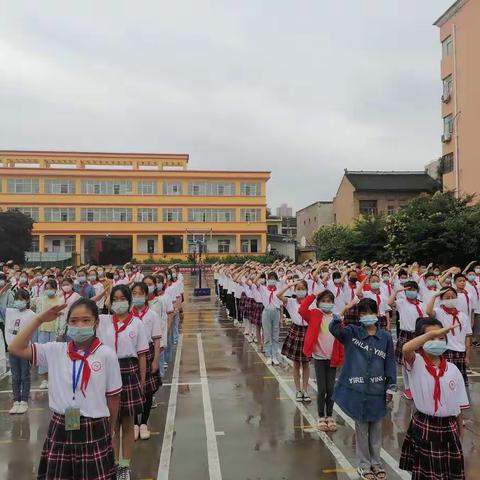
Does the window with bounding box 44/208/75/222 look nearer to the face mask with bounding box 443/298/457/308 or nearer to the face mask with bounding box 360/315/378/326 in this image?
the face mask with bounding box 443/298/457/308

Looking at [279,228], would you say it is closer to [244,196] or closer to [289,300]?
[244,196]

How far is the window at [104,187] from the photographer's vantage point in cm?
5156

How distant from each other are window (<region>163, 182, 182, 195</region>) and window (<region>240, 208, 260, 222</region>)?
275 inches

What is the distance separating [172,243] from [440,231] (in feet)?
119

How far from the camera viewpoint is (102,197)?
5169 cm

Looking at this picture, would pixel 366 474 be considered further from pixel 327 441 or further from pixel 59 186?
pixel 59 186

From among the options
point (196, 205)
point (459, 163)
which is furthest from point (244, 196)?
point (459, 163)

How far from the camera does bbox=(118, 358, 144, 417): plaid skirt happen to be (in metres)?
4.66

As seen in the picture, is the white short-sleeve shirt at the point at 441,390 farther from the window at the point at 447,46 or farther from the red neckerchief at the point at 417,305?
the window at the point at 447,46

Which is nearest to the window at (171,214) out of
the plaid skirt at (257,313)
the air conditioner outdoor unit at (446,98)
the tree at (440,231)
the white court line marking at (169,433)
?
the air conditioner outdoor unit at (446,98)

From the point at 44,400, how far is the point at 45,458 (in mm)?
4443

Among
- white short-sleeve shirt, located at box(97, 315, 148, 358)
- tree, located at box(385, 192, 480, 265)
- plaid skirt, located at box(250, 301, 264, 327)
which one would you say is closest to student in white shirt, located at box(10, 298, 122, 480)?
white short-sleeve shirt, located at box(97, 315, 148, 358)

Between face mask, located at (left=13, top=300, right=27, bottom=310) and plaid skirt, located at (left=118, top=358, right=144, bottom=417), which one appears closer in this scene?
plaid skirt, located at (left=118, top=358, right=144, bottom=417)

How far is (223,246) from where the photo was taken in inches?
2141
